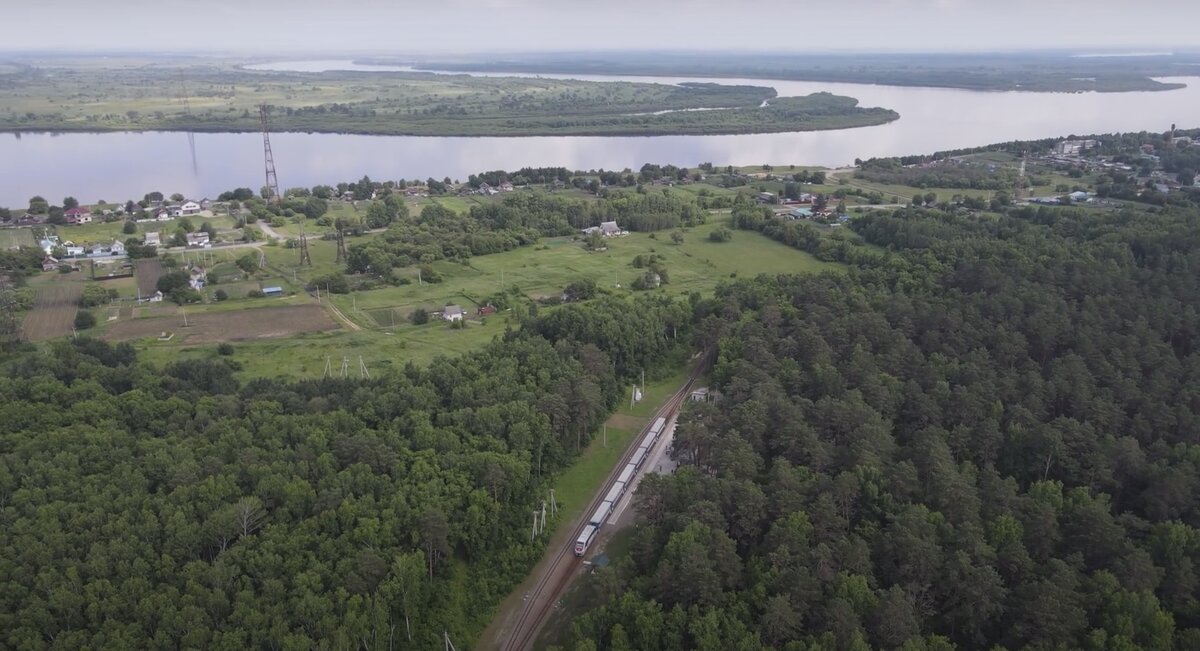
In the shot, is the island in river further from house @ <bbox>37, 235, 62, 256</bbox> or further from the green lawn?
house @ <bbox>37, 235, 62, 256</bbox>

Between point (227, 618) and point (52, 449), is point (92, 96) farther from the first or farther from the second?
point (227, 618)

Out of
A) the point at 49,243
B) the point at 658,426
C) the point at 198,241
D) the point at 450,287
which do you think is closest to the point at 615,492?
the point at 658,426

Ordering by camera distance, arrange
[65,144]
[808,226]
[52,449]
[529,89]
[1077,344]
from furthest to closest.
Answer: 1. [529,89]
2. [65,144]
3. [808,226]
4. [1077,344]
5. [52,449]

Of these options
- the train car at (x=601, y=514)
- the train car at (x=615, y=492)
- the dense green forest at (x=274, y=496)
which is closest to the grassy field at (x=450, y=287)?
the dense green forest at (x=274, y=496)

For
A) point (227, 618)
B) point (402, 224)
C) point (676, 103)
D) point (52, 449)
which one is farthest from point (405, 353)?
point (676, 103)

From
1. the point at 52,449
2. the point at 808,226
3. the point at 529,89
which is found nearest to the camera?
the point at 52,449

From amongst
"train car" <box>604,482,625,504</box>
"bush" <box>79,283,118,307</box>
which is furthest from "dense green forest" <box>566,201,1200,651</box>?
"bush" <box>79,283,118,307</box>
